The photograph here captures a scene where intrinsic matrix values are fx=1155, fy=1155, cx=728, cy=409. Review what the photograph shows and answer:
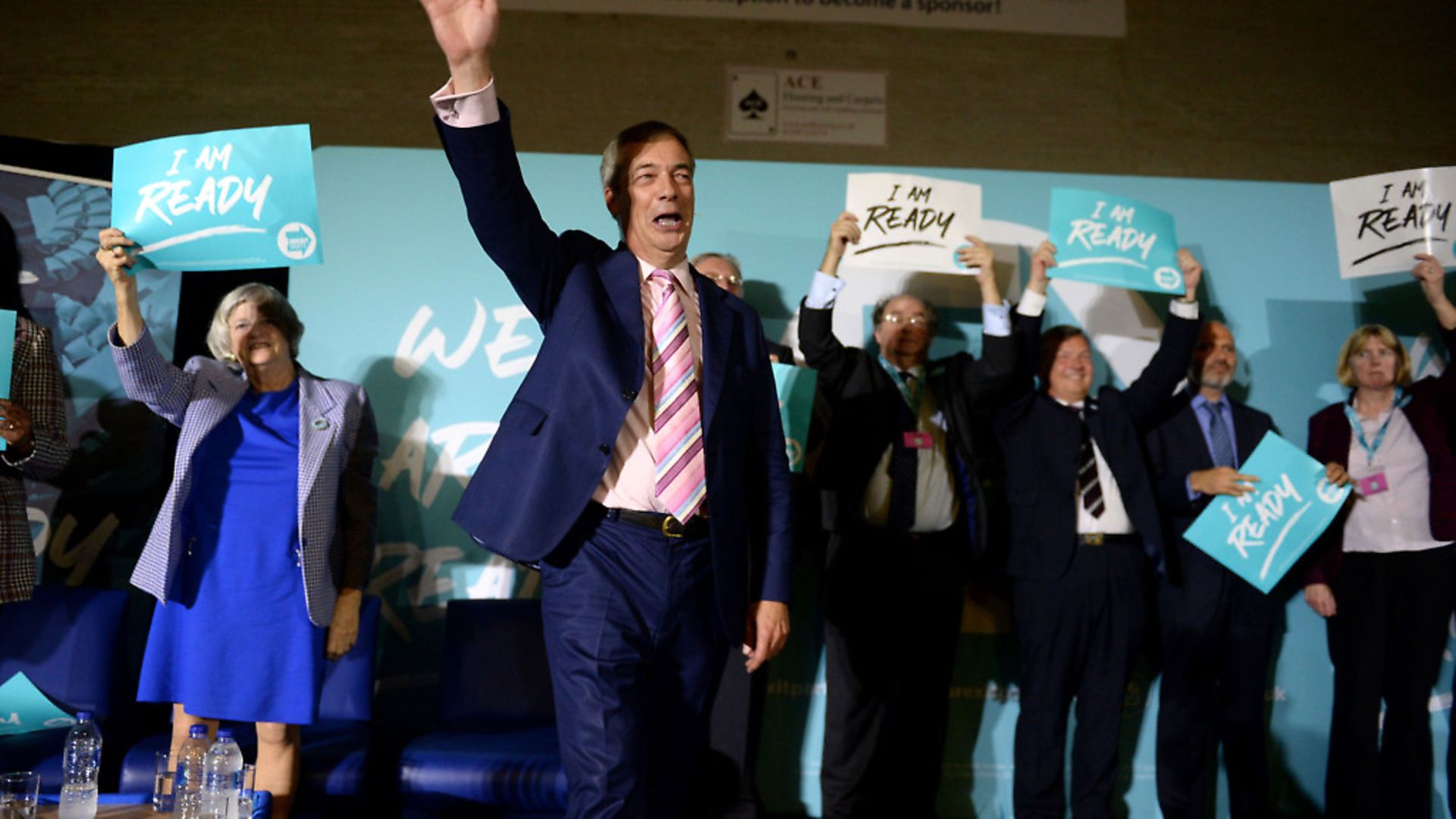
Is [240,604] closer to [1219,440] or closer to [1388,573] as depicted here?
[1219,440]

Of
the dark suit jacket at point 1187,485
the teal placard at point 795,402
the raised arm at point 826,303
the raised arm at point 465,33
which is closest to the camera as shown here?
the raised arm at point 465,33

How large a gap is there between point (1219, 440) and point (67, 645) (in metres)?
3.95

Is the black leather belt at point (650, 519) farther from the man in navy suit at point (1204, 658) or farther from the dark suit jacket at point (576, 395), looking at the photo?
the man in navy suit at point (1204, 658)

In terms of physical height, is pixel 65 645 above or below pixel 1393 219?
below

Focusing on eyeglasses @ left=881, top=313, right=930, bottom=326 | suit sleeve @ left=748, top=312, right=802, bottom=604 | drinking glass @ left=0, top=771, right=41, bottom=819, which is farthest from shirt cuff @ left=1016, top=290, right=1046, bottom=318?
drinking glass @ left=0, top=771, right=41, bottom=819

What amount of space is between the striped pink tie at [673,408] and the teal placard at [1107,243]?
2262 mm

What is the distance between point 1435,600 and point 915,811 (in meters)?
1.95

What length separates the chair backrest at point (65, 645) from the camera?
11.6 feet

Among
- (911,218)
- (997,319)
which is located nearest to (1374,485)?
(997,319)

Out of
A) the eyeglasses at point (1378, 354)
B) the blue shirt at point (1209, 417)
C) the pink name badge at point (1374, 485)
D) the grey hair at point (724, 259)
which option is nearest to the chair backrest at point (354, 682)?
the grey hair at point (724, 259)

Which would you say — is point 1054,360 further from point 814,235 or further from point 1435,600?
point 1435,600

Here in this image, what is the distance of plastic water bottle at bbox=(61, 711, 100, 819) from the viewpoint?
85.2 inches

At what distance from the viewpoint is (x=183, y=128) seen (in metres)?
5.31

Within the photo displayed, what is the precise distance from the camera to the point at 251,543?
3.20 meters
